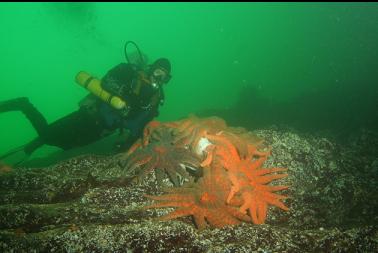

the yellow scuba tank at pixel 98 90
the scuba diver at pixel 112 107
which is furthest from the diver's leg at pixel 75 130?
the yellow scuba tank at pixel 98 90

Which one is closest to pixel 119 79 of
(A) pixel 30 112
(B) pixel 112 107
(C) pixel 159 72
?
(B) pixel 112 107

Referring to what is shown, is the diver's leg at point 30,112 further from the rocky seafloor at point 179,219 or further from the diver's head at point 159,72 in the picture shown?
the diver's head at point 159,72

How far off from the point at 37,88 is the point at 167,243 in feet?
409

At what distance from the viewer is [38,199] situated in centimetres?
469

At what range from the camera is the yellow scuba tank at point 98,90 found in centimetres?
820

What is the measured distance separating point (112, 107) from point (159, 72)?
5.78 feet

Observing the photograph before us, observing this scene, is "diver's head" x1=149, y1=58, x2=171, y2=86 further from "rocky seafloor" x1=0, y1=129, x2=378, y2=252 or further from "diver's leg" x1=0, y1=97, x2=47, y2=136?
Result: "diver's leg" x1=0, y1=97, x2=47, y2=136

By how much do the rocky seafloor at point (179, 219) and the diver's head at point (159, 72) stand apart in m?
3.13

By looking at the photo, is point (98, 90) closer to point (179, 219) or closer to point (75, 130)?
point (75, 130)

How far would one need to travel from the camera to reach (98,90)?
8.56 metres

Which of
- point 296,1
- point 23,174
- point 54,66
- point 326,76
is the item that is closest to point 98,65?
point 54,66

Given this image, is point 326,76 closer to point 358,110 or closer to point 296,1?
point 358,110

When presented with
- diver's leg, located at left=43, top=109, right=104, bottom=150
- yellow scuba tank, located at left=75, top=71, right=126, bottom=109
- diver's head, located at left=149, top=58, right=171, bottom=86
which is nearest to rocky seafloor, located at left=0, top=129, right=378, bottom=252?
yellow scuba tank, located at left=75, top=71, right=126, bottom=109

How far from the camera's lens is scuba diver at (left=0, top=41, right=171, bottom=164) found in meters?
8.38
